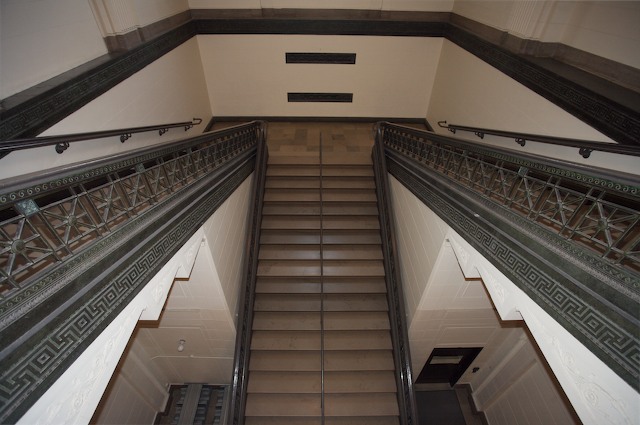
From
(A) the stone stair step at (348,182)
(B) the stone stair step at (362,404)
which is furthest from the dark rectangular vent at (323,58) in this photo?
(B) the stone stair step at (362,404)

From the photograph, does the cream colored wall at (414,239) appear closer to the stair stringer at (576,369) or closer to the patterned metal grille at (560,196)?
the patterned metal grille at (560,196)

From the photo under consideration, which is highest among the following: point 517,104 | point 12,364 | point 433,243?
point 517,104

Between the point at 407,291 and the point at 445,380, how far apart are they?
3162 millimetres

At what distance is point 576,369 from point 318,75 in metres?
7.49

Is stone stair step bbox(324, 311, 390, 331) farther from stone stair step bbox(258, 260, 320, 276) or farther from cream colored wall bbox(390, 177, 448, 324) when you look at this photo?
stone stair step bbox(258, 260, 320, 276)

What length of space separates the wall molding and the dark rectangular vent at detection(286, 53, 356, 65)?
49 centimetres

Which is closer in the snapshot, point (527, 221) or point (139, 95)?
point (527, 221)

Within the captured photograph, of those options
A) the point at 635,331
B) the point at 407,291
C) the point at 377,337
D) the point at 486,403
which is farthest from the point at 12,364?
the point at 486,403

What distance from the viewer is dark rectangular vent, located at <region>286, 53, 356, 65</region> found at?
24.0 feet

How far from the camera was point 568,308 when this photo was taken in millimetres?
1773

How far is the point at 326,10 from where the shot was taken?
22.5ft

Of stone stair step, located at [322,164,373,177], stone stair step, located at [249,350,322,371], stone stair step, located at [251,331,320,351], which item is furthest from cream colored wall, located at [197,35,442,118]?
stone stair step, located at [249,350,322,371]

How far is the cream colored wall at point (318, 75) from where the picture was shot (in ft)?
23.4

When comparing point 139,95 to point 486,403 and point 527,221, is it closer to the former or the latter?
point 527,221
